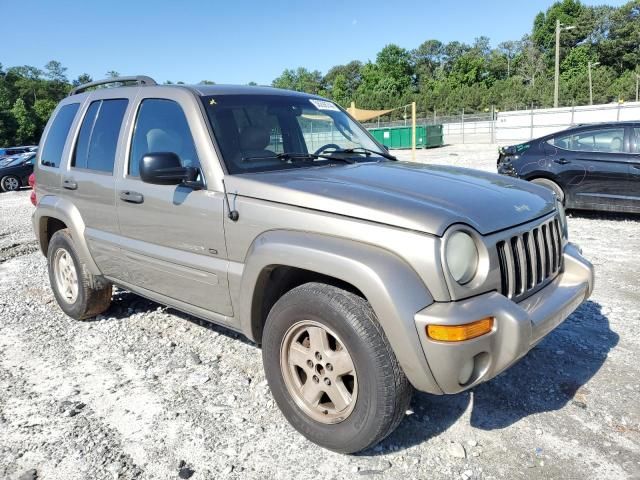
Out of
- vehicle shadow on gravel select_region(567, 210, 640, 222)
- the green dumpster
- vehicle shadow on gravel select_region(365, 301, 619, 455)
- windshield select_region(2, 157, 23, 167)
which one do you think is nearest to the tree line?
the green dumpster

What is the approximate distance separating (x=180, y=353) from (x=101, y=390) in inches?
27.3

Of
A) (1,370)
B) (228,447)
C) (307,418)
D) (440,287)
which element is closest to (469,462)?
(307,418)

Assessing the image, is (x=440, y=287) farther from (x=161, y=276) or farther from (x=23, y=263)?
(x=23, y=263)

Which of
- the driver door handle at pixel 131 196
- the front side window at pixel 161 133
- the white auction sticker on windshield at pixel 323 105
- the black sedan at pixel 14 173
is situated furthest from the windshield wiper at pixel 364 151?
the black sedan at pixel 14 173

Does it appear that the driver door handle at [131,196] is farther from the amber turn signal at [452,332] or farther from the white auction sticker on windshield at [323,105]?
the amber turn signal at [452,332]

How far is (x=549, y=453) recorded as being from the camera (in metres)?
2.78

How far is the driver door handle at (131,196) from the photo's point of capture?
364 cm

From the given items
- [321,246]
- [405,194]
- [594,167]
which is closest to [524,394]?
[405,194]

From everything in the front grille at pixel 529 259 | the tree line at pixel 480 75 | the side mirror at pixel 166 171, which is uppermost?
the tree line at pixel 480 75

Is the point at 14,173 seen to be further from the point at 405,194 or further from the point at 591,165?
the point at 405,194

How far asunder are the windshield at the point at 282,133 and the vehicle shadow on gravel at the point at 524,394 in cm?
174

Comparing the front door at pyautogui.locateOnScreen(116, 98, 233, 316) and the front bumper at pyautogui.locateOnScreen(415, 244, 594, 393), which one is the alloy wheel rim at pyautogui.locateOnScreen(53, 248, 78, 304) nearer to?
the front door at pyautogui.locateOnScreen(116, 98, 233, 316)

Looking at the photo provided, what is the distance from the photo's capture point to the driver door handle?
364 cm

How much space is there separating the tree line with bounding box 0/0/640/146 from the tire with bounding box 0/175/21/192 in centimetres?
3855
